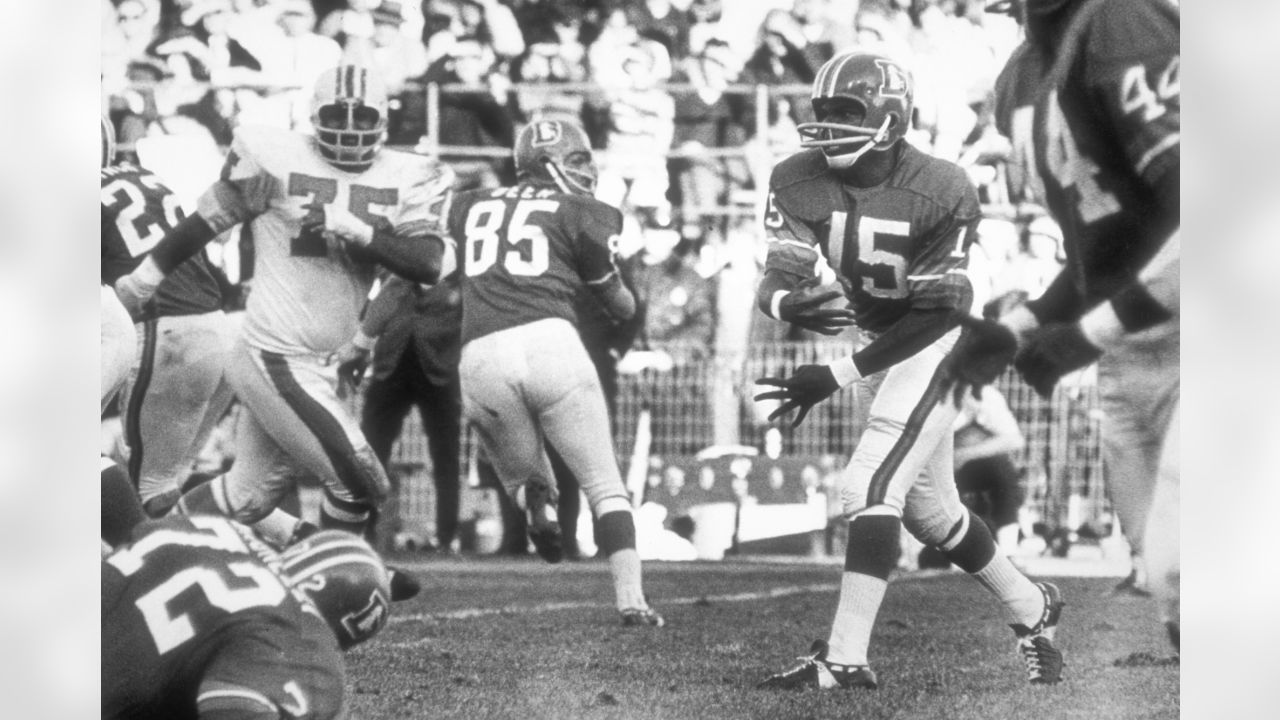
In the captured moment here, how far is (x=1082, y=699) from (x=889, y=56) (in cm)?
141

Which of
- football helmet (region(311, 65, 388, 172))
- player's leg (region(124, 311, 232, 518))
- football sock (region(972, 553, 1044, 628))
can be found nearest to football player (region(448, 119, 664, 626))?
football helmet (region(311, 65, 388, 172))

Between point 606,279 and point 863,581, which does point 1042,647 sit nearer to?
point 863,581

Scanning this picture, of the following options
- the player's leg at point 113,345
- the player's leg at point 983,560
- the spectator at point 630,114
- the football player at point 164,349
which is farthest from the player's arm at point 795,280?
the player's leg at point 113,345

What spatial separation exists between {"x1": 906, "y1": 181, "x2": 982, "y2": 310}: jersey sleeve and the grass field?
594 mm

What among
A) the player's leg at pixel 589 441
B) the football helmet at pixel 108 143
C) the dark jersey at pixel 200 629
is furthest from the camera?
the football helmet at pixel 108 143

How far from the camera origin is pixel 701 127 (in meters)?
3.22

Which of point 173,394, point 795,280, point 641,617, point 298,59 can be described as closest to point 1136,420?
point 795,280

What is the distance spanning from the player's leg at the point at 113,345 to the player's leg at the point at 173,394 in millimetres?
31

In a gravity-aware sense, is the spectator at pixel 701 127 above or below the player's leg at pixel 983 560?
above

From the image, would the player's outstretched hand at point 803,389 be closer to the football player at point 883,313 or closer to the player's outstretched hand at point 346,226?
the football player at point 883,313

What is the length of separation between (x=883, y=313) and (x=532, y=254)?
0.75 m

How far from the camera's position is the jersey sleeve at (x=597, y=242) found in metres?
3.17

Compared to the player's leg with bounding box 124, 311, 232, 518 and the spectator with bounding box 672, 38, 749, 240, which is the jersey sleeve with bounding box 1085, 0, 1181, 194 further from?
the player's leg with bounding box 124, 311, 232, 518
